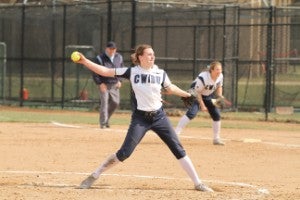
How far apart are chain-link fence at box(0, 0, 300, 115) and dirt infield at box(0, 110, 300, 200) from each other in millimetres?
6828

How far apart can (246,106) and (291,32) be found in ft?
18.7

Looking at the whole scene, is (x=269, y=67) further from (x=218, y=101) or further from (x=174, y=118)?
(x=218, y=101)

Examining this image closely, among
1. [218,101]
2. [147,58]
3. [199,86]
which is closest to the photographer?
[147,58]

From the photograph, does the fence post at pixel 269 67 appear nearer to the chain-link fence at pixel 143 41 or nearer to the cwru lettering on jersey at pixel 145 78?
the chain-link fence at pixel 143 41

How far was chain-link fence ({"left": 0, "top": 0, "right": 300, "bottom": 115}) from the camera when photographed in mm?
28156

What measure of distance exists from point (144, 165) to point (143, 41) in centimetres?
1533

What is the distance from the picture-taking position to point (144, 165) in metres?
14.1

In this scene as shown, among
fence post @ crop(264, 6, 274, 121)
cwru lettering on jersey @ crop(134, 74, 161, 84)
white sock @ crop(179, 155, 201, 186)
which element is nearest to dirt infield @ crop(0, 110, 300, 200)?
white sock @ crop(179, 155, 201, 186)

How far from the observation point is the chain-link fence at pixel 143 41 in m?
28.2

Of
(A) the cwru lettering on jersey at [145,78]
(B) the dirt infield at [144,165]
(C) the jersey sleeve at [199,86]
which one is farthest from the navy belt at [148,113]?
(C) the jersey sleeve at [199,86]

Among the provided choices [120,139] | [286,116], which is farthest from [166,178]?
[286,116]

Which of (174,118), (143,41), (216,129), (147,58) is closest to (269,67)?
(174,118)

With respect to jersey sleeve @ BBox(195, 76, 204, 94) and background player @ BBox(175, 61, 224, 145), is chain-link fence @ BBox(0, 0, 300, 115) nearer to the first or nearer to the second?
background player @ BBox(175, 61, 224, 145)

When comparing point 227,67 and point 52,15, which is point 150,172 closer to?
point 227,67
